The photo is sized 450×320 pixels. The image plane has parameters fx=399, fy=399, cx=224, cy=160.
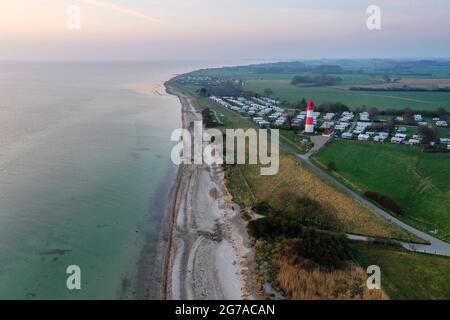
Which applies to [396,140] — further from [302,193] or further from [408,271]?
[408,271]

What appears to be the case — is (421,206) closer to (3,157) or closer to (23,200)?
(23,200)

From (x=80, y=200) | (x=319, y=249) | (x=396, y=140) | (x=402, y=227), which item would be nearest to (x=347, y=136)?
(x=396, y=140)

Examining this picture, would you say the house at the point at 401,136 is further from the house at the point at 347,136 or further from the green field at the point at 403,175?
the house at the point at 347,136

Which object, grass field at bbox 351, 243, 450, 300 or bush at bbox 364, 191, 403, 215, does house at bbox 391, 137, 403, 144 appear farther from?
grass field at bbox 351, 243, 450, 300

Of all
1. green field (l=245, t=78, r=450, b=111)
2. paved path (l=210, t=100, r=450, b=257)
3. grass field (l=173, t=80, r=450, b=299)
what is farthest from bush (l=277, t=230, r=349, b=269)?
green field (l=245, t=78, r=450, b=111)

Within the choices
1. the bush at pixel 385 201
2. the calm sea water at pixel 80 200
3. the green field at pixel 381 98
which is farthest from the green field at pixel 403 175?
the green field at pixel 381 98
